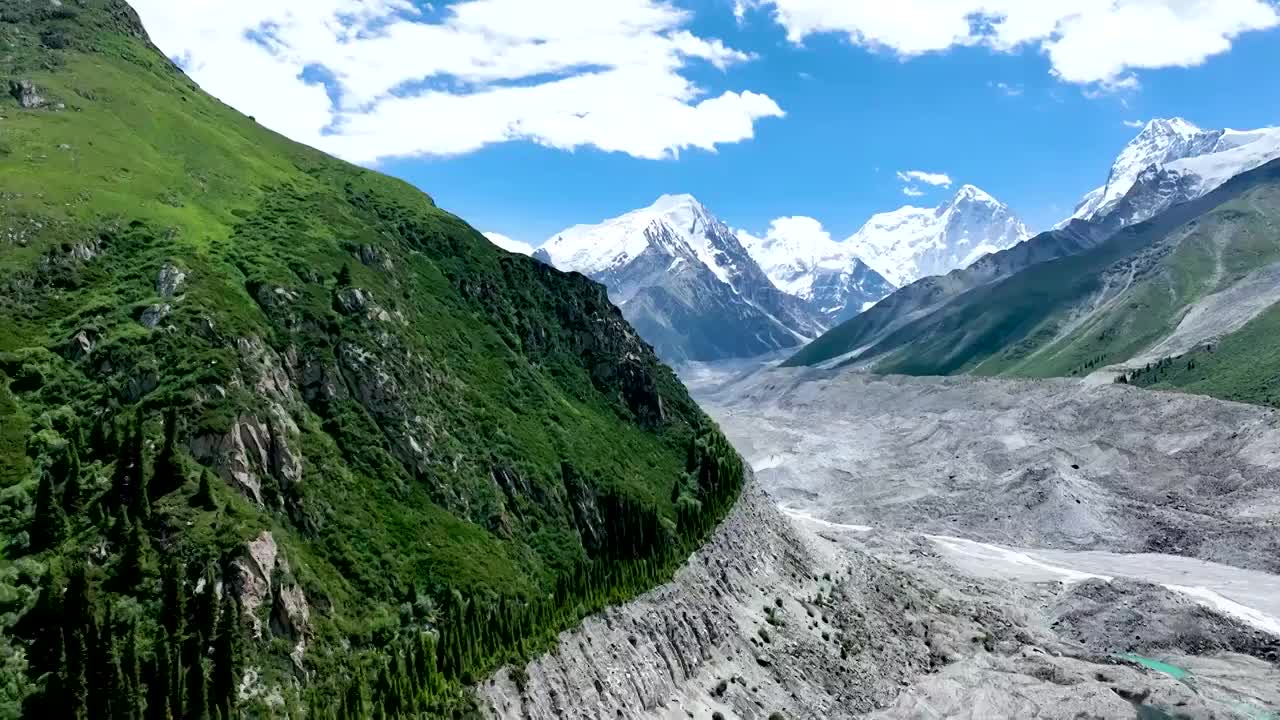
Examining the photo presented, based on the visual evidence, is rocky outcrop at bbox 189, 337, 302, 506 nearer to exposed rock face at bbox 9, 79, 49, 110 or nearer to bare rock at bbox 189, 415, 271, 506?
bare rock at bbox 189, 415, 271, 506

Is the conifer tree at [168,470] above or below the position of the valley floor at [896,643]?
above

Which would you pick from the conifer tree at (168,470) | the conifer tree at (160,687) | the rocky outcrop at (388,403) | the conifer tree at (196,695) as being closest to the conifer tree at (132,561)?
the conifer tree at (168,470)

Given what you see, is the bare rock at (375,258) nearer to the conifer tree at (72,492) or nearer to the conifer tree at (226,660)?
the conifer tree at (72,492)

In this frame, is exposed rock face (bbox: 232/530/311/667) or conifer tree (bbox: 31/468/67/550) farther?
exposed rock face (bbox: 232/530/311/667)

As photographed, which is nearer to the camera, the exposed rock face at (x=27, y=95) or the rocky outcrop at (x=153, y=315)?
the rocky outcrop at (x=153, y=315)

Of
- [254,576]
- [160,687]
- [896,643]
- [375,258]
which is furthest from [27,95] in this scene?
[896,643]

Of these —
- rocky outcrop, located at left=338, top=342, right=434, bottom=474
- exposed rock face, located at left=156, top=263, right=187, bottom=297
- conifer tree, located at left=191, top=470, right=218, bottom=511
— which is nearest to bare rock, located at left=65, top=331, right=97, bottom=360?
exposed rock face, located at left=156, top=263, right=187, bottom=297

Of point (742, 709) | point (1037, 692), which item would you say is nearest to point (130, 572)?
point (742, 709)

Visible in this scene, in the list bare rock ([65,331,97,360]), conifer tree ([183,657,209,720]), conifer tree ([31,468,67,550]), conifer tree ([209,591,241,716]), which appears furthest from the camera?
bare rock ([65,331,97,360])
